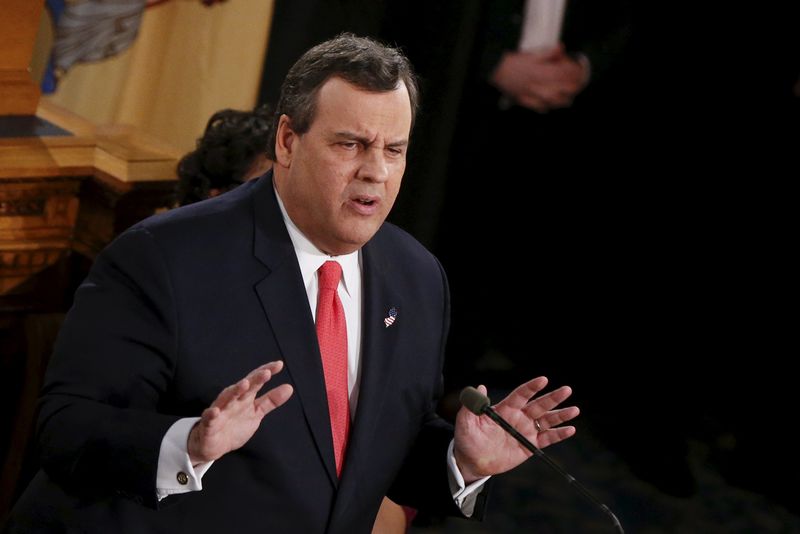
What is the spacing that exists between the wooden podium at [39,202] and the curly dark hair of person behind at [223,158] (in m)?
0.18

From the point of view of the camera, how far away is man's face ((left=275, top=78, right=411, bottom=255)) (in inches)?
81.7

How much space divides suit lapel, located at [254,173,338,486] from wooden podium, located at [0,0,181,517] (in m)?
1.19

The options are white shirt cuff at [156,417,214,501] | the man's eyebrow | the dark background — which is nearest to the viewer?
white shirt cuff at [156,417,214,501]

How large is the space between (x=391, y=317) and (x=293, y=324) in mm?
219

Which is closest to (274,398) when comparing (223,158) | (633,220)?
(223,158)

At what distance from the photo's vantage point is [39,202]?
329cm

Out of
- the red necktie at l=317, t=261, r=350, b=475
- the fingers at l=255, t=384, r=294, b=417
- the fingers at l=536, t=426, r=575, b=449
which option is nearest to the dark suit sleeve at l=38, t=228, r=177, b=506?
the fingers at l=255, t=384, r=294, b=417

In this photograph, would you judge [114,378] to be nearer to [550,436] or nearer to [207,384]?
[207,384]

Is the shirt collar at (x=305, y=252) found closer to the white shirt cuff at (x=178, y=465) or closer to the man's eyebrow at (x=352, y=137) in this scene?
the man's eyebrow at (x=352, y=137)

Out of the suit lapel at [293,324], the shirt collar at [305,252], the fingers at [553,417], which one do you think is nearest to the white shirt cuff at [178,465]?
the suit lapel at [293,324]

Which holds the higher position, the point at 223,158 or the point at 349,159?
the point at 349,159

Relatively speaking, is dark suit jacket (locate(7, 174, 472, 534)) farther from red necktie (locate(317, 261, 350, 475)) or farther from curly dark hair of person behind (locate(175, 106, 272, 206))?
curly dark hair of person behind (locate(175, 106, 272, 206))

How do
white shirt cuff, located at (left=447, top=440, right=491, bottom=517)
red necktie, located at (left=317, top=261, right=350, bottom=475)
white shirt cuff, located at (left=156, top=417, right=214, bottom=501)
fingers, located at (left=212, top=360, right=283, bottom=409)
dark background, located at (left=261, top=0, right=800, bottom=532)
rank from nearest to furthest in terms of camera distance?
1. fingers, located at (left=212, top=360, right=283, bottom=409)
2. white shirt cuff, located at (left=156, top=417, right=214, bottom=501)
3. red necktie, located at (left=317, top=261, right=350, bottom=475)
4. white shirt cuff, located at (left=447, top=440, right=491, bottom=517)
5. dark background, located at (left=261, top=0, right=800, bottom=532)

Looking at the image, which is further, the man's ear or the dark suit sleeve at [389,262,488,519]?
the dark suit sleeve at [389,262,488,519]
